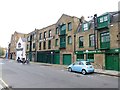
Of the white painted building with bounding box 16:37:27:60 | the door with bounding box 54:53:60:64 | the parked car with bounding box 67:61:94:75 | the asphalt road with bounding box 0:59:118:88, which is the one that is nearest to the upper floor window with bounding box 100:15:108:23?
the parked car with bounding box 67:61:94:75

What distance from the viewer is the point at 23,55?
56.2 m

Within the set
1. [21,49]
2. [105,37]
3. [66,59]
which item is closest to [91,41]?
[105,37]

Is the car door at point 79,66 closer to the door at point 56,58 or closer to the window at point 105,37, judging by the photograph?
the window at point 105,37

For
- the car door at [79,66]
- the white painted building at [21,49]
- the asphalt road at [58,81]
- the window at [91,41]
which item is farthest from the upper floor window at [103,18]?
the white painted building at [21,49]

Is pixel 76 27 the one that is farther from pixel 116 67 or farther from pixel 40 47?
pixel 40 47

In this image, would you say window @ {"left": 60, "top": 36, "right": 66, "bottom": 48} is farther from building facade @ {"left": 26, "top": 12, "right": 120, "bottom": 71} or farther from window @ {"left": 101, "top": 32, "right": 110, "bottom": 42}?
window @ {"left": 101, "top": 32, "right": 110, "bottom": 42}

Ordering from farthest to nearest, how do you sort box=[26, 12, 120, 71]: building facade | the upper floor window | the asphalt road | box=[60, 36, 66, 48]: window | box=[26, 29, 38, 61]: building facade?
box=[26, 29, 38, 61]: building facade → box=[60, 36, 66, 48]: window → the upper floor window → box=[26, 12, 120, 71]: building facade → the asphalt road

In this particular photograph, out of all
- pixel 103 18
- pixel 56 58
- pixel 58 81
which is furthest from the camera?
pixel 56 58

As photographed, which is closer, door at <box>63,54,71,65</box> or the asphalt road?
the asphalt road

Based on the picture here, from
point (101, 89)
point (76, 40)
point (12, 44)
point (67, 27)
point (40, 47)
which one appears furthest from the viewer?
point (12, 44)

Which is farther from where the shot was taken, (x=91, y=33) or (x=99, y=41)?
(x=91, y=33)

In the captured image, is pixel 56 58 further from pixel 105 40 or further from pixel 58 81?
pixel 58 81

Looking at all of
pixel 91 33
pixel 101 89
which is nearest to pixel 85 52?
pixel 91 33

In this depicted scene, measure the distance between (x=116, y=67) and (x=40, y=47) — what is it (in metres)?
24.5
